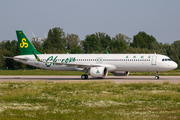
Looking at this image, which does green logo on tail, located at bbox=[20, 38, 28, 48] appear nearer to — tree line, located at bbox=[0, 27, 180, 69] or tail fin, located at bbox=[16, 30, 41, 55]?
tail fin, located at bbox=[16, 30, 41, 55]

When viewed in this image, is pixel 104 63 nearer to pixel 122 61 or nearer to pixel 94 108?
pixel 122 61

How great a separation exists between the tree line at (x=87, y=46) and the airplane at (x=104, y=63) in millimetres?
51000

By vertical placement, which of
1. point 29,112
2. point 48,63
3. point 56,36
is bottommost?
point 29,112

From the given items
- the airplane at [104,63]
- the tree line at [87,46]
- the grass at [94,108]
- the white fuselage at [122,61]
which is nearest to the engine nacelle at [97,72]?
the airplane at [104,63]

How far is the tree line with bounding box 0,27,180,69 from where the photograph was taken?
3787 inches

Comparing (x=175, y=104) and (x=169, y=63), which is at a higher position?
(x=169, y=63)

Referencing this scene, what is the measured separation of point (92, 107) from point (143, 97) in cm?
500

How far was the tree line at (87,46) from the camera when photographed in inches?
3787

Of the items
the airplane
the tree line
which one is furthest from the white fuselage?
the tree line

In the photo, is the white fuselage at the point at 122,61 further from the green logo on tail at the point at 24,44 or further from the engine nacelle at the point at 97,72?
the green logo on tail at the point at 24,44

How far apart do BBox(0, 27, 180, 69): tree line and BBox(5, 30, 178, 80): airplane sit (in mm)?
51000

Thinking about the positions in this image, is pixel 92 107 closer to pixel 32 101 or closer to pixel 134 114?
pixel 134 114

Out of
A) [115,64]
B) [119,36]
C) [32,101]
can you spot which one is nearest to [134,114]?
[32,101]

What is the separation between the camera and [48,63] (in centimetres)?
4084
